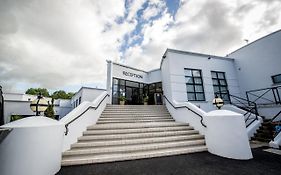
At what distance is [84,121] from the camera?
426cm

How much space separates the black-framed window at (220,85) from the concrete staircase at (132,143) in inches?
201

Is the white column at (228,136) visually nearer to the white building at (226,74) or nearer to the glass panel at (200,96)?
the white building at (226,74)

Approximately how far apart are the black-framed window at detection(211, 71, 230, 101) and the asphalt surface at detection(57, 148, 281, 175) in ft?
19.3

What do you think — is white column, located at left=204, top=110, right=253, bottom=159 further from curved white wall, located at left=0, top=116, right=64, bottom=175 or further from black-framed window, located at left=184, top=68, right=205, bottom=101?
black-framed window, located at left=184, top=68, right=205, bottom=101

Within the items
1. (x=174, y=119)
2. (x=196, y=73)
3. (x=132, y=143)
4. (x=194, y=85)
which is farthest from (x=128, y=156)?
(x=196, y=73)

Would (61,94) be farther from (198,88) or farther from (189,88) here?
(198,88)

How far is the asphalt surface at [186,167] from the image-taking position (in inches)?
99.7

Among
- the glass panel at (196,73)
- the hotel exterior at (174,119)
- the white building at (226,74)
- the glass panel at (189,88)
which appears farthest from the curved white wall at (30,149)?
the glass panel at (196,73)

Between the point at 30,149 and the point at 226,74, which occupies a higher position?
the point at 226,74

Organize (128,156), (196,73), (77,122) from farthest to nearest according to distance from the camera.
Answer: (196,73)
(77,122)
(128,156)

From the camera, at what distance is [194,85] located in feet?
27.3

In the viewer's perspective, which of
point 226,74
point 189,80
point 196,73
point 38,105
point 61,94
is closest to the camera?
point 38,105

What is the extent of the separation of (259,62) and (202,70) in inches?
149

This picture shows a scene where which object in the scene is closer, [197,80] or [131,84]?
[197,80]
